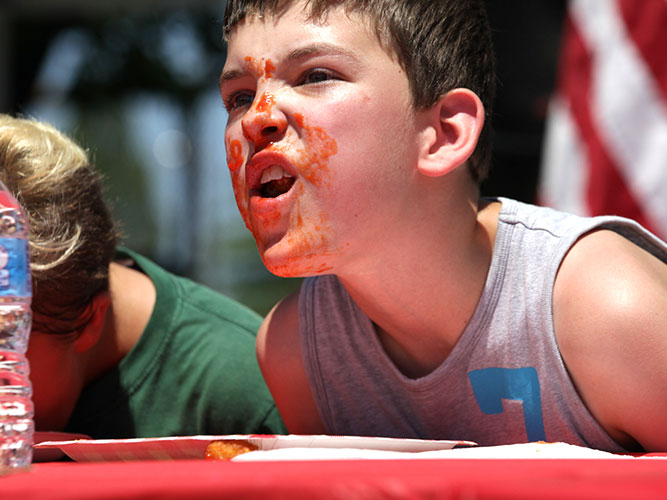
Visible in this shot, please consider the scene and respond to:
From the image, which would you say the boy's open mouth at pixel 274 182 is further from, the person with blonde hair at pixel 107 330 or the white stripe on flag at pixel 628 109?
the white stripe on flag at pixel 628 109

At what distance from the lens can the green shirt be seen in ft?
5.69

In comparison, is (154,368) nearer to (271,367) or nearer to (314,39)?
(271,367)

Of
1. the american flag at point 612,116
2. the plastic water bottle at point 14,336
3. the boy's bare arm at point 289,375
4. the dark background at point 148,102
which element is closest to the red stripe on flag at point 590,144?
the american flag at point 612,116

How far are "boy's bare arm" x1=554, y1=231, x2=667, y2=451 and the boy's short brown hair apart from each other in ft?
1.21

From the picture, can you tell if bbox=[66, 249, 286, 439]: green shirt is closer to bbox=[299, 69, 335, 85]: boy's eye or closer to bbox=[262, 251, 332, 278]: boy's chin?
bbox=[262, 251, 332, 278]: boy's chin

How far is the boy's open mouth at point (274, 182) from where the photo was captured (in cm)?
131

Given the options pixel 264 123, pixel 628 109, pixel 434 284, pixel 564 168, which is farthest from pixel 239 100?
pixel 564 168

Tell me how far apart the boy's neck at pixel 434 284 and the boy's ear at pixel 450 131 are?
0.12 meters

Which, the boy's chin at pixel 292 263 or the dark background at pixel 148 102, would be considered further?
the dark background at pixel 148 102

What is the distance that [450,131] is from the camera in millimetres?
1419

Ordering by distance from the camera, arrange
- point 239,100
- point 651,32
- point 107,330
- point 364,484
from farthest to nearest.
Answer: point 651,32 < point 107,330 < point 239,100 < point 364,484

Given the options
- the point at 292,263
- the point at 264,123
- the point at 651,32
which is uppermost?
the point at 651,32

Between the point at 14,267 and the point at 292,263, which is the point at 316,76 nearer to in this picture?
the point at 292,263

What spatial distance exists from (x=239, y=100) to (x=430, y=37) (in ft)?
1.15
